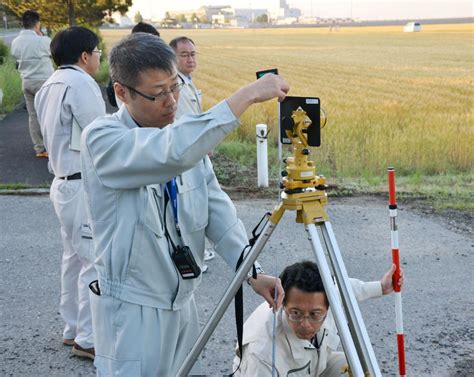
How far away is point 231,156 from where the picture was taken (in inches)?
400

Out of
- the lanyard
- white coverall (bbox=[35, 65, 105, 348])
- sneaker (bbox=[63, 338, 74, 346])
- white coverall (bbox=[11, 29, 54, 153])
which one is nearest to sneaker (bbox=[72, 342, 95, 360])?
white coverall (bbox=[35, 65, 105, 348])

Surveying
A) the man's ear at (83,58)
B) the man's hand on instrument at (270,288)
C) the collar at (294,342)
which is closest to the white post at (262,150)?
the man's ear at (83,58)

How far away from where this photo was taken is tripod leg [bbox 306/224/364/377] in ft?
6.93

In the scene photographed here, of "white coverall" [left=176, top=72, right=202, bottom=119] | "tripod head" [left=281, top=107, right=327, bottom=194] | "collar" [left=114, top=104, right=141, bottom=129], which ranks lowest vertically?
Answer: "white coverall" [left=176, top=72, right=202, bottom=119]

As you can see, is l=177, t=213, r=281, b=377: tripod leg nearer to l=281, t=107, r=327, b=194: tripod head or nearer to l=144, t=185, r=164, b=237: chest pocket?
l=281, t=107, r=327, b=194: tripod head

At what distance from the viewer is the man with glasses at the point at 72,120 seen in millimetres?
3658

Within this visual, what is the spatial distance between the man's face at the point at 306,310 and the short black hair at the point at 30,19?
7974 mm

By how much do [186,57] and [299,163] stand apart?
3451mm

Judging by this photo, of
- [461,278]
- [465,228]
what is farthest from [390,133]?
[461,278]

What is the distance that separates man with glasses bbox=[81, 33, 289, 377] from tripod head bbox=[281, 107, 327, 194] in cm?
20

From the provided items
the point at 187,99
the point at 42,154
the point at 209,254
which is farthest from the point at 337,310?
the point at 42,154

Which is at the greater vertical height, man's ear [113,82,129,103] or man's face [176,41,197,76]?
man's ear [113,82,129,103]

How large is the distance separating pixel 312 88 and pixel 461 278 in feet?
55.6

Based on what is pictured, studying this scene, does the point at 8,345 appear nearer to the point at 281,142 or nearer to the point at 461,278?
the point at 281,142
